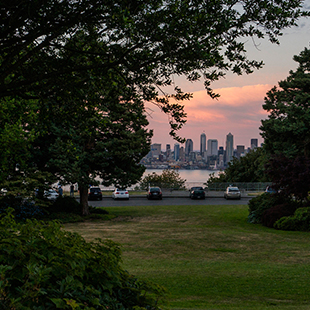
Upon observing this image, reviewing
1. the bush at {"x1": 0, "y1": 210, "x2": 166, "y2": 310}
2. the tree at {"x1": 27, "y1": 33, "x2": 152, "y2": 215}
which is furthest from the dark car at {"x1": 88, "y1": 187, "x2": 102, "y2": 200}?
the bush at {"x1": 0, "y1": 210, "x2": 166, "y2": 310}

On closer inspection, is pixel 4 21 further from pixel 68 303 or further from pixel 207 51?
pixel 68 303

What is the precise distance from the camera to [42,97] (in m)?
6.93

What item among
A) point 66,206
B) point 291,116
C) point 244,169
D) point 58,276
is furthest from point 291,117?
point 58,276

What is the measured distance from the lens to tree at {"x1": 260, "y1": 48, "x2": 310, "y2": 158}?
39.4 metres

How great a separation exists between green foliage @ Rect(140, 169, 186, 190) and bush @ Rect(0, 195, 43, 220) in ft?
96.3

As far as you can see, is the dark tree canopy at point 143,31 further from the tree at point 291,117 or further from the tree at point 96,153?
the tree at point 291,117

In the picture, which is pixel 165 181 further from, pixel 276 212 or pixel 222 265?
pixel 222 265

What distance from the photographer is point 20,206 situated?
24594 mm

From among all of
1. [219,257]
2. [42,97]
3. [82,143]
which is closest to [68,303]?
[42,97]

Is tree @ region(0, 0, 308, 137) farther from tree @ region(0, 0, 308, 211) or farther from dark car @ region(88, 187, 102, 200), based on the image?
dark car @ region(88, 187, 102, 200)

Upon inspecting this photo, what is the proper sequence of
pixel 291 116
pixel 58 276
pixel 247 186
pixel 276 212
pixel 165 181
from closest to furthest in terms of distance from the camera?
pixel 58 276
pixel 276 212
pixel 291 116
pixel 247 186
pixel 165 181

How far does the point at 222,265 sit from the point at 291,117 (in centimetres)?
3172

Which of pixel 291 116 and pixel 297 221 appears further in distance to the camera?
pixel 291 116

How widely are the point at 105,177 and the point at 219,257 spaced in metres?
15.9
